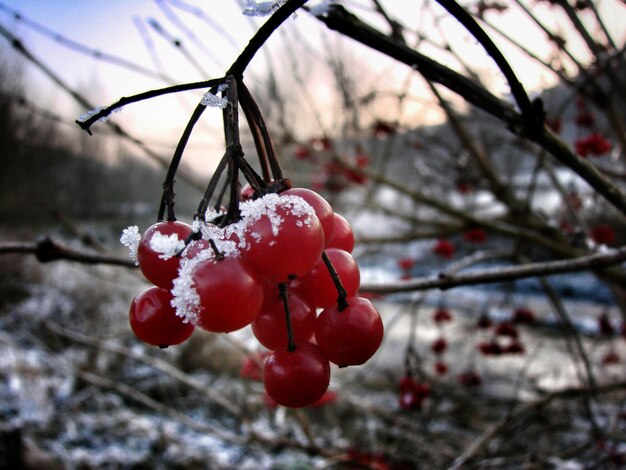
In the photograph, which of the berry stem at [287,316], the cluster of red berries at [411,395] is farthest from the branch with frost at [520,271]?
the cluster of red berries at [411,395]

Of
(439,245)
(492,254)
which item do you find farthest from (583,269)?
(439,245)

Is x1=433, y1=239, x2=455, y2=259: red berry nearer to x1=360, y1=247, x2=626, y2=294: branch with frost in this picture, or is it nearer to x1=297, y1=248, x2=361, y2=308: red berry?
x1=360, y1=247, x2=626, y2=294: branch with frost

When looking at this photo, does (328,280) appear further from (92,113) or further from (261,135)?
(92,113)

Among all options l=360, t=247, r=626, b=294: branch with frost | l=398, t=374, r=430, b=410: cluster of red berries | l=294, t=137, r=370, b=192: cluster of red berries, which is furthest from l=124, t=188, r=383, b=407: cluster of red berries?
l=294, t=137, r=370, b=192: cluster of red berries

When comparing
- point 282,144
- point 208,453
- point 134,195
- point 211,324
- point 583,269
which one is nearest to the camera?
point 211,324

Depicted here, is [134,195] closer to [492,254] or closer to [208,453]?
[208,453]

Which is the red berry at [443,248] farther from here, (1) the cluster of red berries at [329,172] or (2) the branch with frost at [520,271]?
(2) the branch with frost at [520,271]
